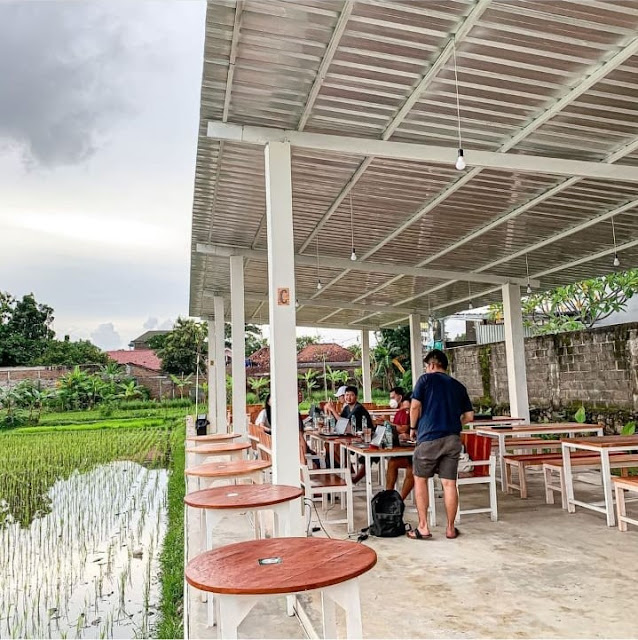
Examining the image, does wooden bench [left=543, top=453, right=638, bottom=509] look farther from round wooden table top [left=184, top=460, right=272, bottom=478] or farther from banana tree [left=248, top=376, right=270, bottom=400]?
banana tree [left=248, top=376, right=270, bottom=400]

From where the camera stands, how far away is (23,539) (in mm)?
6246

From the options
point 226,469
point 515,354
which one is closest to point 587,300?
point 515,354

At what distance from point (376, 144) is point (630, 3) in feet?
6.74

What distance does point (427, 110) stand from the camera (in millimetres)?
4480

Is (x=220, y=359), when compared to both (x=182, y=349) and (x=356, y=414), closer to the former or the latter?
(x=356, y=414)

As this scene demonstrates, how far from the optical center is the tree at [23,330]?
32281 millimetres

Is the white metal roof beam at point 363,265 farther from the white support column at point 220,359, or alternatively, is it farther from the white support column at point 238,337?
the white support column at point 220,359

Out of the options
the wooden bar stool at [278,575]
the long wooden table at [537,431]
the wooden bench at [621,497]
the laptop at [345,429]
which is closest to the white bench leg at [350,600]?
the wooden bar stool at [278,575]

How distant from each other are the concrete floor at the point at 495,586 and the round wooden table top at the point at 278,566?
1.01 m

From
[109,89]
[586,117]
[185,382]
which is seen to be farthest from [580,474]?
[109,89]

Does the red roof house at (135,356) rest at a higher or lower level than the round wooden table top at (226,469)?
higher

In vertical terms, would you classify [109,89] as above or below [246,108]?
above

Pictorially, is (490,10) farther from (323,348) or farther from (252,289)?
(323,348)

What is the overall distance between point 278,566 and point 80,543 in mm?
4696
